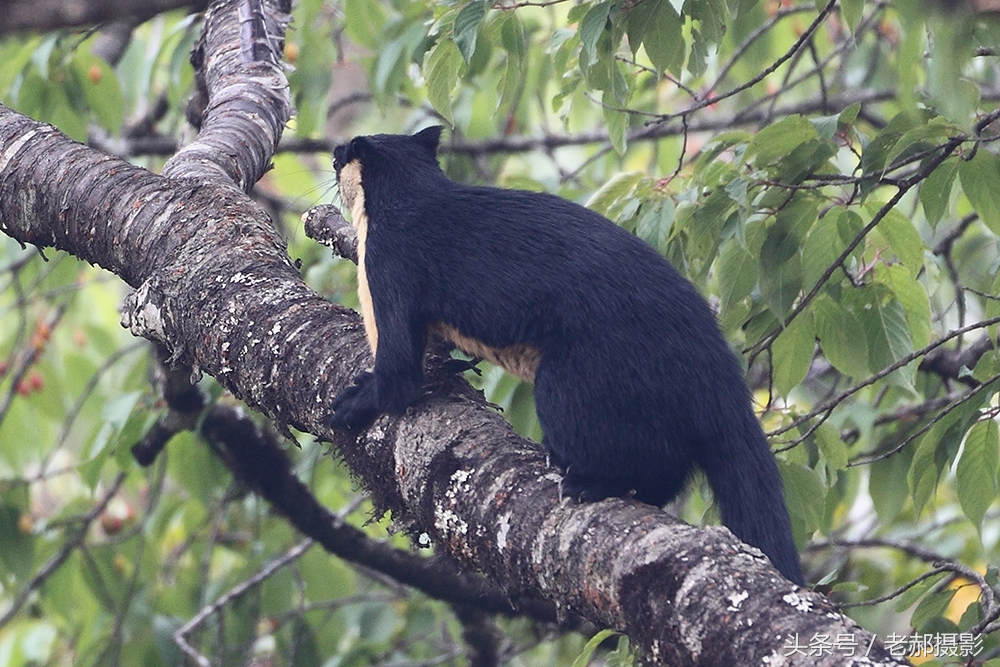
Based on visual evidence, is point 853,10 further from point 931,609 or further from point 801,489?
point 931,609

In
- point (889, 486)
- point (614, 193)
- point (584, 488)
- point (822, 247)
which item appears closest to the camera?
point (584, 488)

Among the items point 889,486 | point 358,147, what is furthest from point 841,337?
point 358,147

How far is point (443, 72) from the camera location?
92.0 inches

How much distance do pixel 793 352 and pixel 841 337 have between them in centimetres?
11

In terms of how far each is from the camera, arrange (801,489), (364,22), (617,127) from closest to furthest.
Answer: (801,489) < (617,127) < (364,22)

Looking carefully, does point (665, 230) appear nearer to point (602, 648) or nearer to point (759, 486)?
point (759, 486)

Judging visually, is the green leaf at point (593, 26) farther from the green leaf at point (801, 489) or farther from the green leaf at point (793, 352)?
the green leaf at point (801, 489)

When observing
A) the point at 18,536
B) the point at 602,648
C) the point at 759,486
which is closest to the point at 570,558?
the point at 759,486

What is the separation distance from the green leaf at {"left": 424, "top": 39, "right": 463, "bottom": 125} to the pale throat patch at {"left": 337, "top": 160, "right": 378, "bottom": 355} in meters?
0.36

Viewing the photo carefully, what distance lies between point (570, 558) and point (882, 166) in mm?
987

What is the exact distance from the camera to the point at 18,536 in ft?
10.9

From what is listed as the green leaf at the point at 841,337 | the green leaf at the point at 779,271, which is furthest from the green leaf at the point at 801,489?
the green leaf at the point at 779,271

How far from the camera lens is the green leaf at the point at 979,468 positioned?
198cm

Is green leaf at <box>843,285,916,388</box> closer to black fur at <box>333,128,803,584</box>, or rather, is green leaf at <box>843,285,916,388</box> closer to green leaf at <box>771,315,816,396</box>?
green leaf at <box>771,315,816,396</box>
